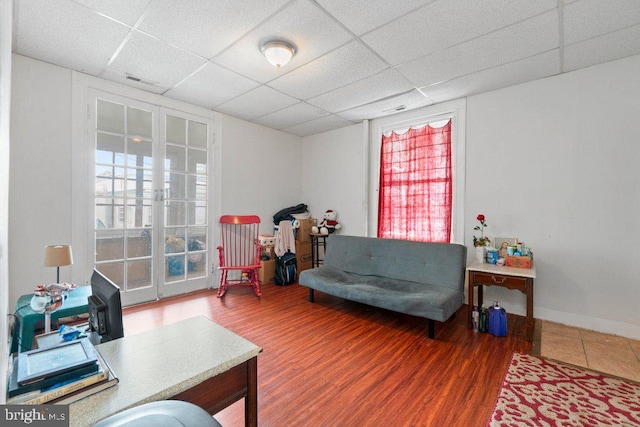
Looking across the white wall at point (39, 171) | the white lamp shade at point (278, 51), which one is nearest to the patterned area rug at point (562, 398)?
the white lamp shade at point (278, 51)

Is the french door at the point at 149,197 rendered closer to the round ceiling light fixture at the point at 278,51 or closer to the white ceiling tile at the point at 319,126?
the white ceiling tile at the point at 319,126

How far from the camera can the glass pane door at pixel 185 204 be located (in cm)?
384

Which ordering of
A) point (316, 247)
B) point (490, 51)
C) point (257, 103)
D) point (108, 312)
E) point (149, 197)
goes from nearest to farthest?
point (108, 312), point (490, 51), point (149, 197), point (257, 103), point (316, 247)

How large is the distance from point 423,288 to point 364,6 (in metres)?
2.75

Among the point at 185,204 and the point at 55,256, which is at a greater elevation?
the point at 185,204

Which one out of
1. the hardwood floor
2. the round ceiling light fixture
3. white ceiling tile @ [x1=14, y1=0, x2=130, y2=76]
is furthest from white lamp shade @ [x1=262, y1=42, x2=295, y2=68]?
the hardwood floor

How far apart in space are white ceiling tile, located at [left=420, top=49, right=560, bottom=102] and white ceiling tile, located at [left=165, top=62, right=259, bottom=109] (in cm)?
226

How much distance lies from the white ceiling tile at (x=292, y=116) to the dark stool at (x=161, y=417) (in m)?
3.78

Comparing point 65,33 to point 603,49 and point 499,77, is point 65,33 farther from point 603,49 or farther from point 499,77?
point 603,49

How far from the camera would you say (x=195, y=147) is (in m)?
4.09

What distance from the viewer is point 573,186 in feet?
9.62

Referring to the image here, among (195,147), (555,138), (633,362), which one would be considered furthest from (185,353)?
(555,138)

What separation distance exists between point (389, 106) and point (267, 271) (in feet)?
10.6

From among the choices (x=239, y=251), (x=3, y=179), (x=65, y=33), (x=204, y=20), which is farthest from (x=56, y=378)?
(x=239, y=251)
